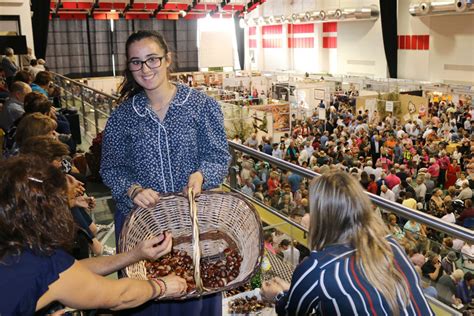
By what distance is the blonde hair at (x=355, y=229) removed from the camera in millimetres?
1686

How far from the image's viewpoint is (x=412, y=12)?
22781mm

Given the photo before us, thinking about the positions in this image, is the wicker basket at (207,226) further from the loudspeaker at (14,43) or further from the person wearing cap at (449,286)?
the loudspeaker at (14,43)

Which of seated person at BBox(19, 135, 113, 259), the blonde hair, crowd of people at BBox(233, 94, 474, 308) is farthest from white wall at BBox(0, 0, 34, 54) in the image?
the blonde hair

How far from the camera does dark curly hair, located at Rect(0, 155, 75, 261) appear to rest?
1365 millimetres

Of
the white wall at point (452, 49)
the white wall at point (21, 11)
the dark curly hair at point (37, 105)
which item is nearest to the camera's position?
the dark curly hair at point (37, 105)

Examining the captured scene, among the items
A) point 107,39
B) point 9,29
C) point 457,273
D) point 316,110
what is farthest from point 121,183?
point 107,39

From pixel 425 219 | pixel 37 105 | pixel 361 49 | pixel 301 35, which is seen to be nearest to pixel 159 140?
pixel 425 219

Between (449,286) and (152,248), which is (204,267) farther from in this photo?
(449,286)

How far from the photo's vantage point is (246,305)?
9.83ft

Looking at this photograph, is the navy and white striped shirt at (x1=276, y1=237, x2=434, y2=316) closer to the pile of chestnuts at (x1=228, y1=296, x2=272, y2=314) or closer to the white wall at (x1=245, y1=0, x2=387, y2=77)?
the pile of chestnuts at (x1=228, y1=296, x2=272, y2=314)

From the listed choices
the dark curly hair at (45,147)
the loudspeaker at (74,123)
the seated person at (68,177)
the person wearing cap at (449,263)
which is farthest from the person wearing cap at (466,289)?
the loudspeaker at (74,123)

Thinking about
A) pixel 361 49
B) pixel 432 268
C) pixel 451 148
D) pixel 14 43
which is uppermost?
pixel 361 49

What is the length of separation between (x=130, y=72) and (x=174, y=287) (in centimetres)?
86

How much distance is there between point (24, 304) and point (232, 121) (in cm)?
1451
